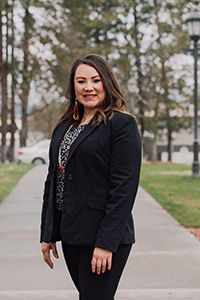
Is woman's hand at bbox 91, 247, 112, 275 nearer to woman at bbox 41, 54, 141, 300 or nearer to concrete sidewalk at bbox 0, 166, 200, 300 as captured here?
woman at bbox 41, 54, 141, 300

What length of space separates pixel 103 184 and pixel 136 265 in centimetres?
284

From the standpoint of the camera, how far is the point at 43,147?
23656 mm

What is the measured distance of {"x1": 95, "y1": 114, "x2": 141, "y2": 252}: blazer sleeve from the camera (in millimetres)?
2500

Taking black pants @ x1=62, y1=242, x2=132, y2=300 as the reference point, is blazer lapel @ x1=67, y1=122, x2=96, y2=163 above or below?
above

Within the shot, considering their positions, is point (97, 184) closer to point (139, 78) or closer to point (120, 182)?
point (120, 182)

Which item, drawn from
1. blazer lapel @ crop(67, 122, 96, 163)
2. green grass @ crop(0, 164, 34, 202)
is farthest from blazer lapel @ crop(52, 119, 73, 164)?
green grass @ crop(0, 164, 34, 202)

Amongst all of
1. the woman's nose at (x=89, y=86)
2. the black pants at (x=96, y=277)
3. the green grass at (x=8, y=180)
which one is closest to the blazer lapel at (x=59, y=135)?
the woman's nose at (x=89, y=86)

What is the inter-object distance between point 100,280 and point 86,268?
3.7 inches

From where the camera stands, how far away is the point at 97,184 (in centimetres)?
258

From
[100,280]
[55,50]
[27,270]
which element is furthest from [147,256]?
[55,50]

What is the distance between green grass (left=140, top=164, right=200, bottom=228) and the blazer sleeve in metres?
5.14

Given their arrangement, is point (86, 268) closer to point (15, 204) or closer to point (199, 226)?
point (199, 226)

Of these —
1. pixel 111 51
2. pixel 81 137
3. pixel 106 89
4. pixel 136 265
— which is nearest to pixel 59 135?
pixel 81 137

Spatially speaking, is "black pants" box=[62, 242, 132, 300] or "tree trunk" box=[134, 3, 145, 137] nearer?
"black pants" box=[62, 242, 132, 300]
